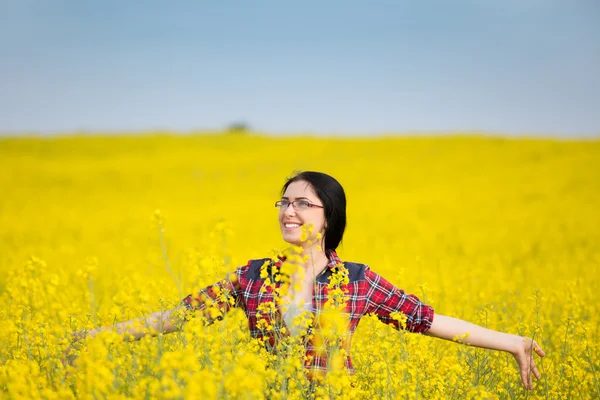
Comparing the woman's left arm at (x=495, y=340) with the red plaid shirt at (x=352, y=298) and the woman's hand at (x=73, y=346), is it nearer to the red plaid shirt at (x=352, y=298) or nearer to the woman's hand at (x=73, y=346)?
the red plaid shirt at (x=352, y=298)

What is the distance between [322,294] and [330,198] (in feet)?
1.32

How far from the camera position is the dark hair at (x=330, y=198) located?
2.55 metres

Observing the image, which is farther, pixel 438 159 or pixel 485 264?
pixel 438 159

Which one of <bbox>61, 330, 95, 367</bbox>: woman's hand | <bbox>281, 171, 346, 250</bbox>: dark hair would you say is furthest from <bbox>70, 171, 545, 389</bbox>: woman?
<bbox>61, 330, 95, 367</bbox>: woman's hand

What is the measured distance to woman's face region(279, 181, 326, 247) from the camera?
99.0 inches

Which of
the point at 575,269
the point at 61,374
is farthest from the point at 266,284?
the point at 575,269

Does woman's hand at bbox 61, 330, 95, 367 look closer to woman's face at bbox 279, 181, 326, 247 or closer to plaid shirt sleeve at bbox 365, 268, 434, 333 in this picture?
woman's face at bbox 279, 181, 326, 247

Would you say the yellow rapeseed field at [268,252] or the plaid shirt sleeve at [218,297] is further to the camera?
the plaid shirt sleeve at [218,297]

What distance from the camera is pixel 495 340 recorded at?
7.97ft

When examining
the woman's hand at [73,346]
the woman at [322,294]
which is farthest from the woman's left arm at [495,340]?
the woman's hand at [73,346]

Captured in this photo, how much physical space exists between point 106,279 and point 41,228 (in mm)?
5711

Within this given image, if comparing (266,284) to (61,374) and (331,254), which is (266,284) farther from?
(61,374)

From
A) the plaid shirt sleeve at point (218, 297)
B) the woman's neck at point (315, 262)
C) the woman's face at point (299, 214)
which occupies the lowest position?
the plaid shirt sleeve at point (218, 297)

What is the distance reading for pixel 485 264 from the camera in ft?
27.1
